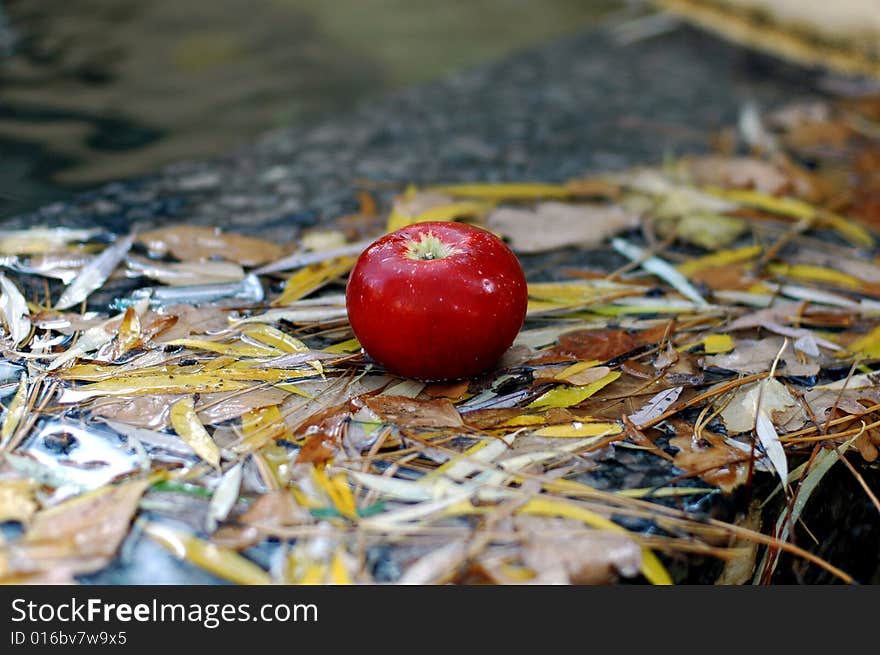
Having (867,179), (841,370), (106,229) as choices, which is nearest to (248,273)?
(106,229)

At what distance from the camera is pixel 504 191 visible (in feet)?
8.75

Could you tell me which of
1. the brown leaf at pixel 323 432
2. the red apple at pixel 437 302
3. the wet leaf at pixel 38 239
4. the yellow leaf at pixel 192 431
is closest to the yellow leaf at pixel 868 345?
the red apple at pixel 437 302

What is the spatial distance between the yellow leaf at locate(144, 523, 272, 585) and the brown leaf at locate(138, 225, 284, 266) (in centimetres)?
100

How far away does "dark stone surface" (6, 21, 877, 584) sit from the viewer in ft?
8.36

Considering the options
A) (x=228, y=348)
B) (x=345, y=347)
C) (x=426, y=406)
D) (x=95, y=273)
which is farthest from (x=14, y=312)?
(x=426, y=406)

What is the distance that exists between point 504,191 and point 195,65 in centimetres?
189

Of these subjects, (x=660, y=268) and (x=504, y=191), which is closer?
(x=660, y=268)

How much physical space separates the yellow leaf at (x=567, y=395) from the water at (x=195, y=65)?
5.50 ft

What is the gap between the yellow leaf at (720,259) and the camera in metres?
2.26

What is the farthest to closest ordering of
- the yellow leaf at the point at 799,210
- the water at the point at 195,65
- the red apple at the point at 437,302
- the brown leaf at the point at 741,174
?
the water at the point at 195,65 < the brown leaf at the point at 741,174 < the yellow leaf at the point at 799,210 < the red apple at the point at 437,302

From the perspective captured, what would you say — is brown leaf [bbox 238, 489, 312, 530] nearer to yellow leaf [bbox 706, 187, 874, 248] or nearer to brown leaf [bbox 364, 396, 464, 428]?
brown leaf [bbox 364, 396, 464, 428]

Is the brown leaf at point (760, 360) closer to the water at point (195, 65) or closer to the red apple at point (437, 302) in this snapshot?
the red apple at point (437, 302)

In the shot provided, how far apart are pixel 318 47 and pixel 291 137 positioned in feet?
3.94

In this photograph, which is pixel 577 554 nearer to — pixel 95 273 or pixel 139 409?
pixel 139 409
